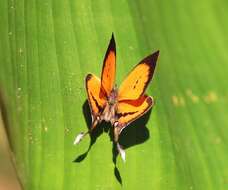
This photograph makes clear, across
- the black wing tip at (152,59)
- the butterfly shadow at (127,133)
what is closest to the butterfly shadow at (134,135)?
the butterfly shadow at (127,133)

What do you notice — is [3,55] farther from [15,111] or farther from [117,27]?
[117,27]

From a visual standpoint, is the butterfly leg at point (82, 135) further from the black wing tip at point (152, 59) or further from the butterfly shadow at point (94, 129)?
the black wing tip at point (152, 59)

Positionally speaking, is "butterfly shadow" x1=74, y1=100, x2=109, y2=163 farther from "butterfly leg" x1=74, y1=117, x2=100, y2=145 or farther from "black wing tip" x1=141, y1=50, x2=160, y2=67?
"black wing tip" x1=141, y1=50, x2=160, y2=67

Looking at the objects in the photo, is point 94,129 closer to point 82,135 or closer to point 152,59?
point 82,135

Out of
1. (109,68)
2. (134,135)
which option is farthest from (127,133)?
(109,68)

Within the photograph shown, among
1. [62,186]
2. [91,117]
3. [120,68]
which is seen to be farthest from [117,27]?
[62,186]

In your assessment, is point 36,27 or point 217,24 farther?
point 217,24
